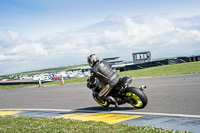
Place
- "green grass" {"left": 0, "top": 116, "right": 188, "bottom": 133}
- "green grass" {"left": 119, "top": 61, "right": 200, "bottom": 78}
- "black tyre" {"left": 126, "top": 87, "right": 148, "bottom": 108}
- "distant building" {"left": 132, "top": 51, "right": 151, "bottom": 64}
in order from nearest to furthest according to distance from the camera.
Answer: "green grass" {"left": 0, "top": 116, "right": 188, "bottom": 133} → "black tyre" {"left": 126, "top": 87, "right": 148, "bottom": 108} → "green grass" {"left": 119, "top": 61, "right": 200, "bottom": 78} → "distant building" {"left": 132, "top": 51, "right": 151, "bottom": 64}

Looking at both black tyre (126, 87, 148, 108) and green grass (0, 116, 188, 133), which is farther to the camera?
black tyre (126, 87, 148, 108)

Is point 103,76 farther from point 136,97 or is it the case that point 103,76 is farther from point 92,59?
point 136,97

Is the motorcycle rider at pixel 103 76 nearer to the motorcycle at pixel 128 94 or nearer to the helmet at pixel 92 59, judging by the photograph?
the helmet at pixel 92 59

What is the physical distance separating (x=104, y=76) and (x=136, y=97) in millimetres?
1097

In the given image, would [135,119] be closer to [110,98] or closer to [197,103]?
[110,98]

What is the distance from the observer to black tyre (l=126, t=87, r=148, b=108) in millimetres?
7672

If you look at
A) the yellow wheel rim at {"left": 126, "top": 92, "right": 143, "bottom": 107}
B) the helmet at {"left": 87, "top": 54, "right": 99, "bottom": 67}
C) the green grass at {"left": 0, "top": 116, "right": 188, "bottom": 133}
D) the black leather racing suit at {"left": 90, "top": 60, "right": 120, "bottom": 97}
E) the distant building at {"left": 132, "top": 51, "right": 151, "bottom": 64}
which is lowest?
the green grass at {"left": 0, "top": 116, "right": 188, "bottom": 133}

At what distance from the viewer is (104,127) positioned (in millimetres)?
5754

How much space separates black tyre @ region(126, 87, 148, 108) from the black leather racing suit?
1.80 ft

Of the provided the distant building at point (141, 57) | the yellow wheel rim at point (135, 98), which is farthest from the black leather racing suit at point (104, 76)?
the distant building at point (141, 57)

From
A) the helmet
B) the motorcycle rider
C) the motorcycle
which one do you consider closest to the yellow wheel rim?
the motorcycle

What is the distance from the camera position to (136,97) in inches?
307

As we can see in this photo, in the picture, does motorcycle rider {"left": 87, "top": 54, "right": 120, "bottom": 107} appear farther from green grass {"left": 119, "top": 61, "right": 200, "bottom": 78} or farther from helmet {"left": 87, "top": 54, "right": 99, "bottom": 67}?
green grass {"left": 119, "top": 61, "right": 200, "bottom": 78}

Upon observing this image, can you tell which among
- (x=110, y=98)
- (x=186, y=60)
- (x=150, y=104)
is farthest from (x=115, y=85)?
(x=186, y=60)
